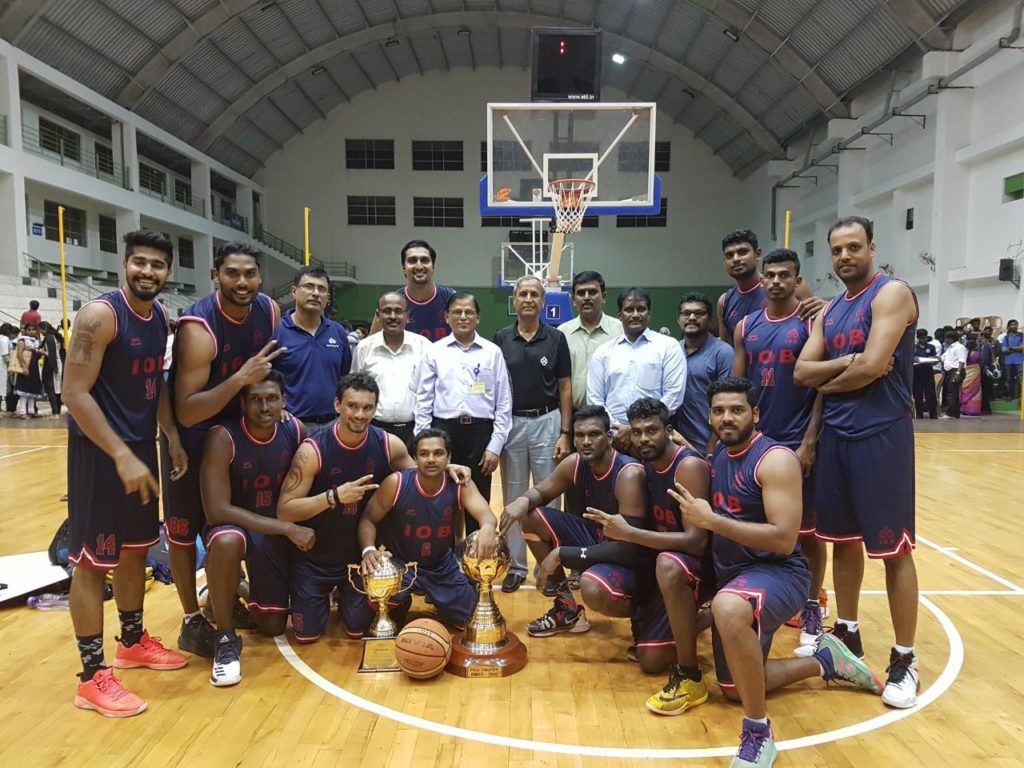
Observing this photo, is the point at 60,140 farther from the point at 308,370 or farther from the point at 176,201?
the point at 308,370

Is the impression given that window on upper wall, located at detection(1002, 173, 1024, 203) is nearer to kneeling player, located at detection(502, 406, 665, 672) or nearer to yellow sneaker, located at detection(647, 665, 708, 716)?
kneeling player, located at detection(502, 406, 665, 672)

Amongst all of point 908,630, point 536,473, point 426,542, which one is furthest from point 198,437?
point 908,630

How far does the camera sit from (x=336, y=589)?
13.3 ft

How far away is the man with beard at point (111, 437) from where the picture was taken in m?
2.90

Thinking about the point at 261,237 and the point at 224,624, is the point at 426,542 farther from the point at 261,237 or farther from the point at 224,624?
the point at 261,237

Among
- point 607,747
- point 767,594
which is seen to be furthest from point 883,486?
point 607,747

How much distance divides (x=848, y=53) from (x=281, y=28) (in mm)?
16463

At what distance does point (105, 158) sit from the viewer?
2236cm

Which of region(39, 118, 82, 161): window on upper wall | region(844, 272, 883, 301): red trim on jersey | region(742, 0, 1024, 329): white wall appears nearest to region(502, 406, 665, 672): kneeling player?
region(844, 272, 883, 301): red trim on jersey

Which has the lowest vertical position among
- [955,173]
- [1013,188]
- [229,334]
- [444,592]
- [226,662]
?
[226,662]

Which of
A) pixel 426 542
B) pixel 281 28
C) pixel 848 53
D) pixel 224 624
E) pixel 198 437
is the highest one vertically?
pixel 281 28

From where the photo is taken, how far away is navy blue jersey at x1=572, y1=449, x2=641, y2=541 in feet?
12.7

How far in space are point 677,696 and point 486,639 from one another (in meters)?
1.00

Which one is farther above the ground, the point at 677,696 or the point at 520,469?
the point at 520,469
